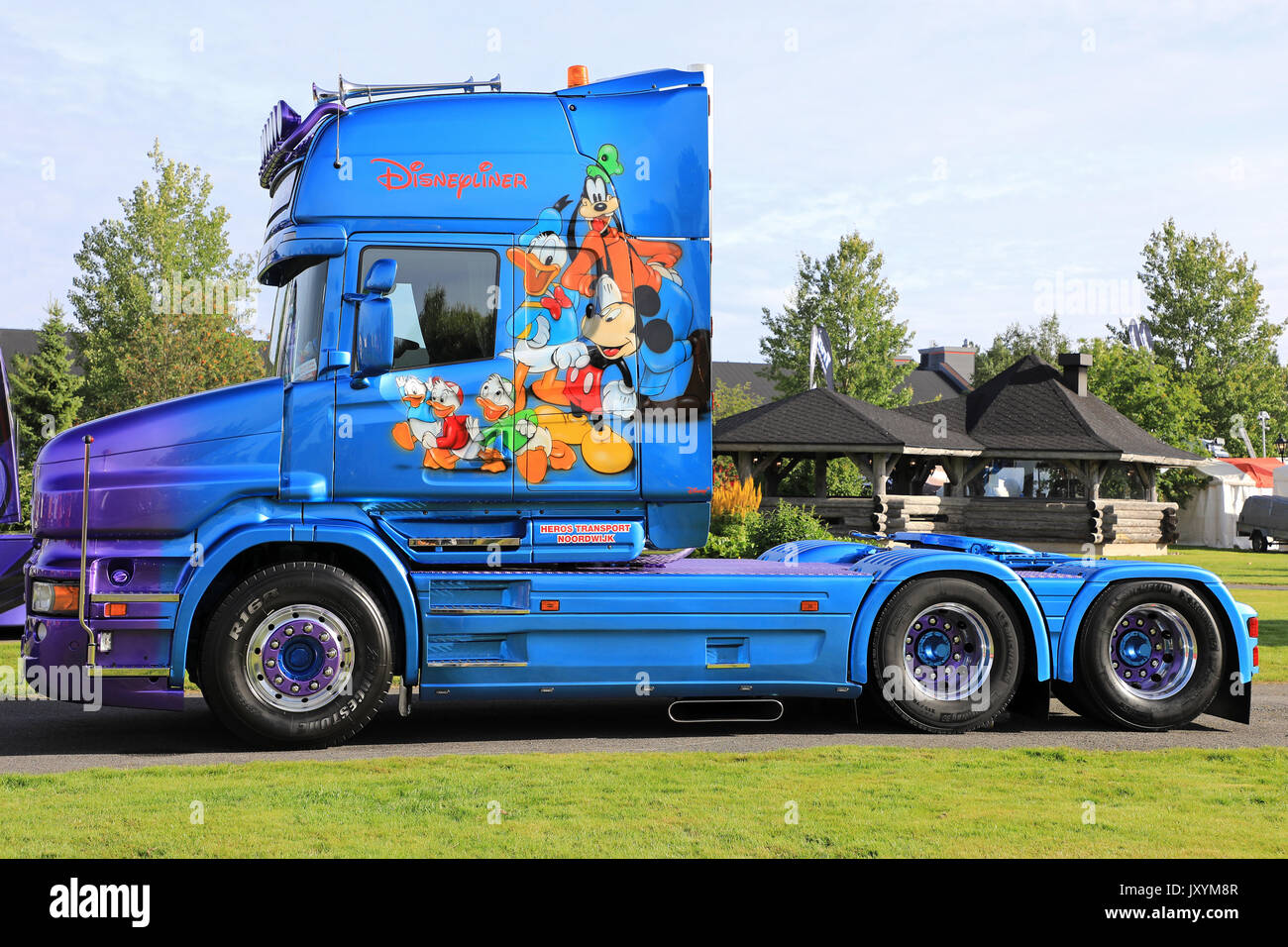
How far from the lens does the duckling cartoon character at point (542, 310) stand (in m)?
8.07

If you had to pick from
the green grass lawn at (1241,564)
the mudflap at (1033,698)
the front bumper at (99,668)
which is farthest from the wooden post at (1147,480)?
the front bumper at (99,668)

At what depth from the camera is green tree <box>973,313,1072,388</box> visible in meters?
80.9

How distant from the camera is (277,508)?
7.94 m

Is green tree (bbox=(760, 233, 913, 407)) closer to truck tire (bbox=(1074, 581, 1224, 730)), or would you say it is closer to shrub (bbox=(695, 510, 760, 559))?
shrub (bbox=(695, 510, 760, 559))

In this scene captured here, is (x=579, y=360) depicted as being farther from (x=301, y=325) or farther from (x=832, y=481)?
(x=832, y=481)

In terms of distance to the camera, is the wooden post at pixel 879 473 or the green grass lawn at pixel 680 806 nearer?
the green grass lawn at pixel 680 806

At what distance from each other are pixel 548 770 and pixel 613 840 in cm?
166

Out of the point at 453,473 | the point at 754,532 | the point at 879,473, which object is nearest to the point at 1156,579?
the point at 453,473

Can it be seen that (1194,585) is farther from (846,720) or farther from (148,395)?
(148,395)

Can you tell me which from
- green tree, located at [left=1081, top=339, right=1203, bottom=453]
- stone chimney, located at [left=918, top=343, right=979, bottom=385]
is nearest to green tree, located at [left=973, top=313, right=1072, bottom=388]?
stone chimney, located at [left=918, top=343, right=979, bottom=385]

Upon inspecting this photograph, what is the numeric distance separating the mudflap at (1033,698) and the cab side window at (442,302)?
4.51 m

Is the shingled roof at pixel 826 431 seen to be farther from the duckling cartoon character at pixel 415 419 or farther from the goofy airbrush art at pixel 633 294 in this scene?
the duckling cartoon character at pixel 415 419

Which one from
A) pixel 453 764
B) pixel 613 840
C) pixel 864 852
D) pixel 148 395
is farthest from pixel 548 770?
pixel 148 395

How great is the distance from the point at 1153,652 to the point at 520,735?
15.2 feet
